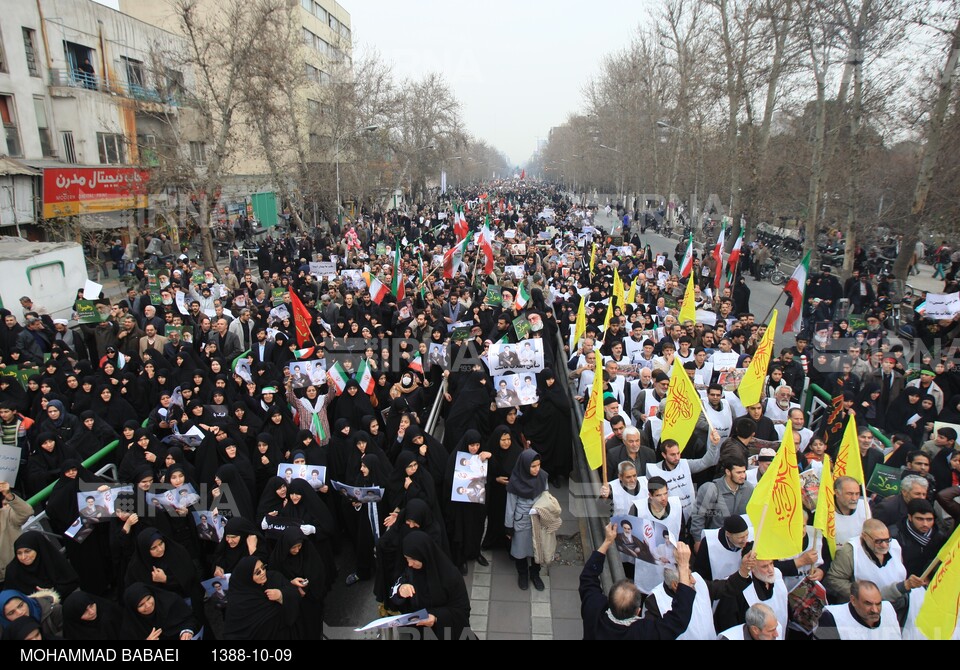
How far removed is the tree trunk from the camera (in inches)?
550

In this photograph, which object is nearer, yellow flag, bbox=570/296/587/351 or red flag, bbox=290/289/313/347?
red flag, bbox=290/289/313/347

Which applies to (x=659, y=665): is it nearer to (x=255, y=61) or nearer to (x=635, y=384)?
(x=635, y=384)

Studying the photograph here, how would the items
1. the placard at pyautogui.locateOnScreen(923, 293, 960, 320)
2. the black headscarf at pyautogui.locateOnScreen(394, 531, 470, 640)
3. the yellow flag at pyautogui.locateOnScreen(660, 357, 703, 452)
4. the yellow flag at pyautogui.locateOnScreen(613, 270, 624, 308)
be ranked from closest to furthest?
1. the black headscarf at pyautogui.locateOnScreen(394, 531, 470, 640)
2. the yellow flag at pyautogui.locateOnScreen(660, 357, 703, 452)
3. the placard at pyautogui.locateOnScreen(923, 293, 960, 320)
4. the yellow flag at pyautogui.locateOnScreen(613, 270, 624, 308)

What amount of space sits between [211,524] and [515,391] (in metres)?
3.26

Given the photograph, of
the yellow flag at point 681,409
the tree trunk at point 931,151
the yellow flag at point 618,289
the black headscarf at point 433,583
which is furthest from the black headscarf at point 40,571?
the tree trunk at point 931,151

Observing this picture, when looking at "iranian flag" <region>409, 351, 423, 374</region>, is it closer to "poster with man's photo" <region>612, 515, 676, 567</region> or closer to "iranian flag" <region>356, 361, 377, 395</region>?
"iranian flag" <region>356, 361, 377, 395</region>

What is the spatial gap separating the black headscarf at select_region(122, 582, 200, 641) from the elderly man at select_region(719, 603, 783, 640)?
340 centimetres

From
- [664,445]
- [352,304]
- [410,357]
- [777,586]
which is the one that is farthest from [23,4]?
[777,586]

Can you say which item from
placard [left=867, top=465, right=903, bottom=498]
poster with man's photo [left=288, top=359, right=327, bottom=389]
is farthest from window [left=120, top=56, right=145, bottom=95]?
placard [left=867, top=465, right=903, bottom=498]

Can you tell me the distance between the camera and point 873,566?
4047 millimetres

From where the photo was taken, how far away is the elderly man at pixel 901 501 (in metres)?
4.81

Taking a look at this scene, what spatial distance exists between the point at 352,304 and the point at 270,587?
7917 millimetres

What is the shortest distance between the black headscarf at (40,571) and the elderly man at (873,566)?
212 inches

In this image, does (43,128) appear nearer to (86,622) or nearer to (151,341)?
(151,341)
